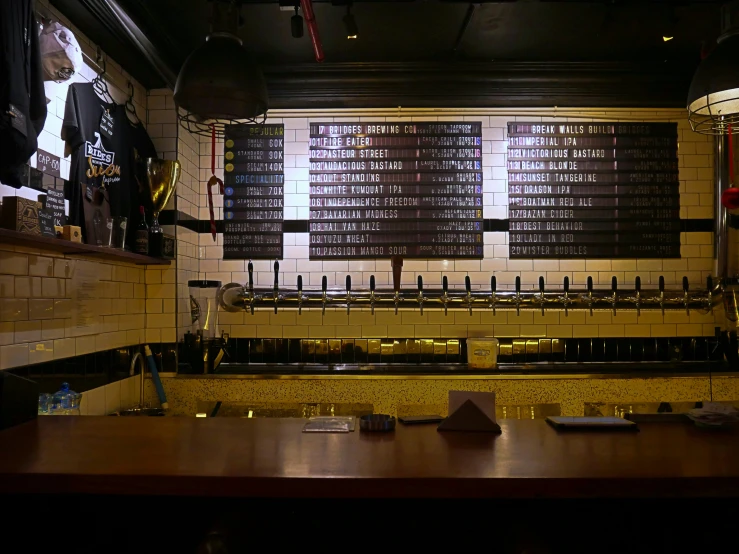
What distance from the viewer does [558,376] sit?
13.5 feet

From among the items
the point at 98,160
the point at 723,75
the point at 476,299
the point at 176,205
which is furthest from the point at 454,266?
the point at 98,160

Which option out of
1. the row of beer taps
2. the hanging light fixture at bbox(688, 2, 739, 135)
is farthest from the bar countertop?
the row of beer taps

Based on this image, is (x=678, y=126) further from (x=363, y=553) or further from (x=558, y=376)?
(x=363, y=553)

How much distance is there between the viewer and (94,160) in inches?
133

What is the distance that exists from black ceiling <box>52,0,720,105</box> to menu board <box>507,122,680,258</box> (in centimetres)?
41

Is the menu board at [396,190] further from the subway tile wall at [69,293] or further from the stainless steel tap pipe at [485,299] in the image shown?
the subway tile wall at [69,293]

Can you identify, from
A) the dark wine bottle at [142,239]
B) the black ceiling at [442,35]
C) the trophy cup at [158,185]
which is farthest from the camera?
the trophy cup at [158,185]

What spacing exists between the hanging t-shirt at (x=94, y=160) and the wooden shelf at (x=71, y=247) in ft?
0.39

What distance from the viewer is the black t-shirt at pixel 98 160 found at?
10.4ft

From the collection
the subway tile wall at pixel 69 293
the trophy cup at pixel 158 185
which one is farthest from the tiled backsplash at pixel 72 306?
the trophy cup at pixel 158 185

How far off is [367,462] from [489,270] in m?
3.12

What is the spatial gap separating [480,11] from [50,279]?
291cm

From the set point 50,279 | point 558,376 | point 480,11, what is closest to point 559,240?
point 558,376

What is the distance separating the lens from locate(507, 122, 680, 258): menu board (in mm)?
4613
